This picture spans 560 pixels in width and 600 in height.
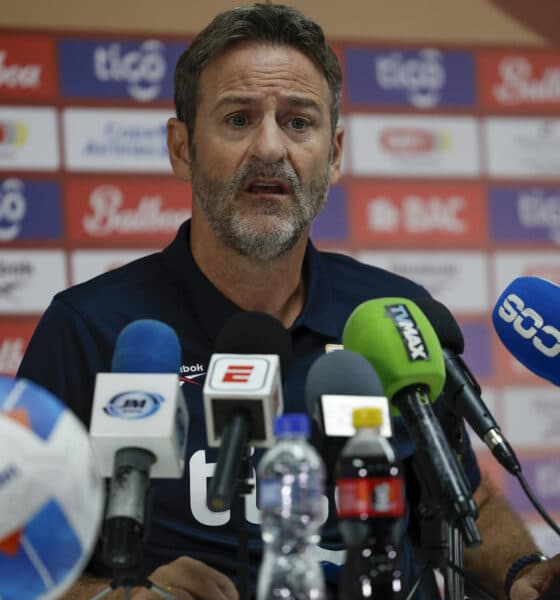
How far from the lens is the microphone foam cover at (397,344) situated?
4.07 feet

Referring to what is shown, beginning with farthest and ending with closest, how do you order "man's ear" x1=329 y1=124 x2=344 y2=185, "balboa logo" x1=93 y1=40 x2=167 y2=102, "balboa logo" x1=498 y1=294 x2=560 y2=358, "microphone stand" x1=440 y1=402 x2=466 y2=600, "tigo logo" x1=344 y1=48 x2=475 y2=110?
"tigo logo" x1=344 y1=48 x2=475 y2=110
"balboa logo" x1=93 y1=40 x2=167 y2=102
"man's ear" x1=329 y1=124 x2=344 y2=185
"balboa logo" x1=498 y1=294 x2=560 y2=358
"microphone stand" x1=440 y1=402 x2=466 y2=600

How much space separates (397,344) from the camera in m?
1.28

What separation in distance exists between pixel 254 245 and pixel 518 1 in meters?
2.01

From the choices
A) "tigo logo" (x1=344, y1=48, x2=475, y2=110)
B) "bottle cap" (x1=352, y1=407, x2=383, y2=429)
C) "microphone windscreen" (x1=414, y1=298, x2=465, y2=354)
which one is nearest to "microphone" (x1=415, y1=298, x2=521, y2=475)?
"microphone windscreen" (x1=414, y1=298, x2=465, y2=354)

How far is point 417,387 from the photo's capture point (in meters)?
1.24

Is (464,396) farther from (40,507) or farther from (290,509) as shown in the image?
(40,507)

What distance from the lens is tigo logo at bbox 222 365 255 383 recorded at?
1.15m

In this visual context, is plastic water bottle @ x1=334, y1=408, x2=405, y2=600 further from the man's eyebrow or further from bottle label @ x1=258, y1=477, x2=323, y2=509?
the man's eyebrow

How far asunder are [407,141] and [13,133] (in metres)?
1.21

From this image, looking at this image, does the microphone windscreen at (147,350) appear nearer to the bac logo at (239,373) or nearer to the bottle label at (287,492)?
the bac logo at (239,373)

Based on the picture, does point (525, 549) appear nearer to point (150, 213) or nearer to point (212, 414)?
point (212, 414)

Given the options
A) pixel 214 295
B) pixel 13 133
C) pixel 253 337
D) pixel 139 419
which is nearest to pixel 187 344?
pixel 214 295

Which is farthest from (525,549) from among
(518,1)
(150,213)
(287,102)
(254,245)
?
(518,1)

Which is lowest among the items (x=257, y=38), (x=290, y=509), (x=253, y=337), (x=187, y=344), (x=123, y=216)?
(x=123, y=216)
